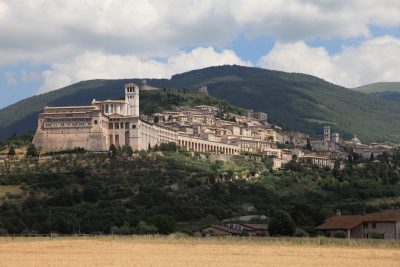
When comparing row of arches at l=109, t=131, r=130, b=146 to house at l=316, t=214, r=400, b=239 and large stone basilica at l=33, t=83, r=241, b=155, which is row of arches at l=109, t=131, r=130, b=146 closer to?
large stone basilica at l=33, t=83, r=241, b=155

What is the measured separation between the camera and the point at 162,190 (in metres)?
115

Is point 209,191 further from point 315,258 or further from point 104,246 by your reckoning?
point 315,258

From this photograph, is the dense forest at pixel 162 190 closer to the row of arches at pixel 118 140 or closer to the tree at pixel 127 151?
the tree at pixel 127 151

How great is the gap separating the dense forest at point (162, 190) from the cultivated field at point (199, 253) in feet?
71.3

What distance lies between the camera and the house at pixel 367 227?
64.2 meters

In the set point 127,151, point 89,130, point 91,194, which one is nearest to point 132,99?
point 89,130

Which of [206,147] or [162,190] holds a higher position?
[206,147]

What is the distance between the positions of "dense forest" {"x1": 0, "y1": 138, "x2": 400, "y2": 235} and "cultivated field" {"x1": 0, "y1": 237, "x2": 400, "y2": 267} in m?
21.7

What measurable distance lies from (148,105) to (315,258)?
150m

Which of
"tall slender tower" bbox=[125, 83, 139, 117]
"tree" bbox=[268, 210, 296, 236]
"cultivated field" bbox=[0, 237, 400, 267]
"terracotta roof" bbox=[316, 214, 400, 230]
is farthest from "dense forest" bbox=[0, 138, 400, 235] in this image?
"tall slender tower" bbox=[125, 83, 139, 117]

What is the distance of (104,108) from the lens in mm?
155750

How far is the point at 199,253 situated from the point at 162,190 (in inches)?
2773

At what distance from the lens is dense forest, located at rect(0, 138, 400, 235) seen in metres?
91.5

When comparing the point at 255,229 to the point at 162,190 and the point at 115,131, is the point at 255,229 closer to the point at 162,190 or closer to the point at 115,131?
the point at 162,190
